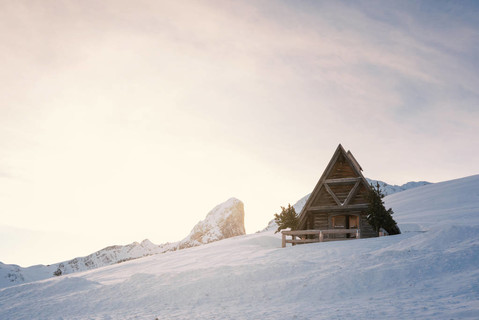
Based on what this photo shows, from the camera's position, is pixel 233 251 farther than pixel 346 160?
No

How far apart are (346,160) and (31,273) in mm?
78108

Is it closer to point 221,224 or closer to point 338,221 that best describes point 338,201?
point 338,221

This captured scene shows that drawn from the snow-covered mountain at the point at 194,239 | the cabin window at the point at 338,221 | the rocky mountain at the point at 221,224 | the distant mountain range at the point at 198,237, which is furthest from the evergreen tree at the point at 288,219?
the rocky mountain at the point at 221,224

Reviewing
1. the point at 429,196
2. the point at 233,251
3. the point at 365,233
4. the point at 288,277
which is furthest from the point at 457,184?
the point at 288,277

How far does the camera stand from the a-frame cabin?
23.2 meters

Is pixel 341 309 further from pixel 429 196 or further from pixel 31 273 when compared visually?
pixel 31 273

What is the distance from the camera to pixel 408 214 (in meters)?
29.1

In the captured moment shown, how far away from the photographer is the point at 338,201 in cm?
2317

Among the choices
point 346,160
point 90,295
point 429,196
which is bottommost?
point 90,295

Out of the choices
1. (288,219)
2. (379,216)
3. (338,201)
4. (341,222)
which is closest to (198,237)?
(341,222)

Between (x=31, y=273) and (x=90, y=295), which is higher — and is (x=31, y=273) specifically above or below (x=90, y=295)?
below

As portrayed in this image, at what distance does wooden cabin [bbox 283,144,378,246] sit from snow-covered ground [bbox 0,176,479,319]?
19.6 feet

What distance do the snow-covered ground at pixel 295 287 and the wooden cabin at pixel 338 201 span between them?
19.6 feet

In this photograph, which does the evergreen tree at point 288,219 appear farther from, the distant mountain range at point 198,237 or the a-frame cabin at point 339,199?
the distant mountain range at point 198,237
